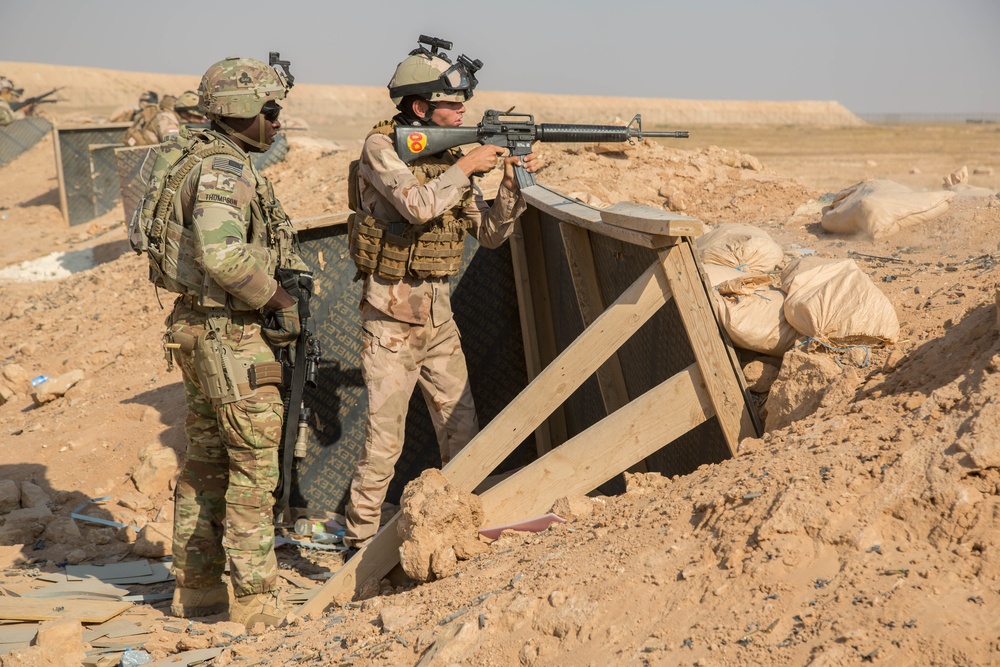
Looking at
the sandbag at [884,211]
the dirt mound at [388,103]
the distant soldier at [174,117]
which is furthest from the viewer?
the dirt mound at [388,103]

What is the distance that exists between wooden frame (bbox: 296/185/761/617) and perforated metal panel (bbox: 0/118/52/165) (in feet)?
53.5

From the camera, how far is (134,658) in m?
3.10

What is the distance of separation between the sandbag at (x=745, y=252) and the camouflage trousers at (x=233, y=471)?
1805mm

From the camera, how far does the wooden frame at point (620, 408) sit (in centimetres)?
307

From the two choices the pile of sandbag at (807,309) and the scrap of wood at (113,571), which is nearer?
the pile of sandbag at (807,309)

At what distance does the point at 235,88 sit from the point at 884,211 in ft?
10.4

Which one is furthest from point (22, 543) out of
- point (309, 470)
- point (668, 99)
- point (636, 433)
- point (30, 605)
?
point (668, 99)

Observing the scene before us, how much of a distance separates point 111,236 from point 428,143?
9465 mm

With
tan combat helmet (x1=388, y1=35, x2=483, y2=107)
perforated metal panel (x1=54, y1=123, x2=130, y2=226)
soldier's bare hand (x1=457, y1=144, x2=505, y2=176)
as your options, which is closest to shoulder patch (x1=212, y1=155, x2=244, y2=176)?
tan combat helmet (x1=388, y1=35, x2=483, y2=107)

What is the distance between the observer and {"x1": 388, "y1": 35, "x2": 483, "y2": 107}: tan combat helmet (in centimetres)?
390

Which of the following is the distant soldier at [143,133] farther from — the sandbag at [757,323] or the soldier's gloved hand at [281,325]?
the sandbag at [757,323]

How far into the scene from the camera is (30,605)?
12.0 ft

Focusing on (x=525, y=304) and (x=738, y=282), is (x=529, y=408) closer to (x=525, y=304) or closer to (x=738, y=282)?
(x=738, y=282)

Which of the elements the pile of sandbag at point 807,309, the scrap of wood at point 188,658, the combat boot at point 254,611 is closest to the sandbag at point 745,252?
the pile of sandbag at point 807,309
